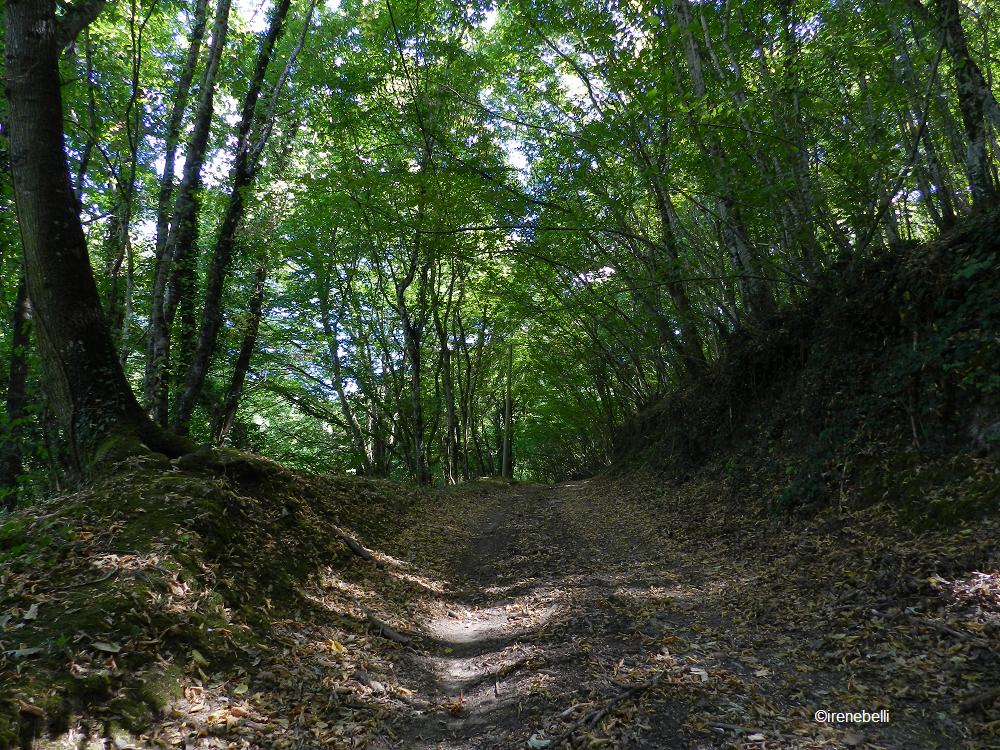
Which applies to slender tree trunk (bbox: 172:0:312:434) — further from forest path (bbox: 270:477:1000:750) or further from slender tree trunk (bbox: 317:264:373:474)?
slender tree trunk (bbox: 317:264:373:474)

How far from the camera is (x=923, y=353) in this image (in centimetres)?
554

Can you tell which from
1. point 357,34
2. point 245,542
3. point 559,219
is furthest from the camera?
point 357,34

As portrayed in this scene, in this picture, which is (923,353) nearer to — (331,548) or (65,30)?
(331,548)

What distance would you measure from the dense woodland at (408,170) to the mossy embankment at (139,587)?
0.59 meters

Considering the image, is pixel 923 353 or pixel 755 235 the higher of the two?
pixel 755 235

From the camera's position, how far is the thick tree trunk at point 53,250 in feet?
15.1

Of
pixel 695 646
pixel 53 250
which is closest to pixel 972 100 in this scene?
pixel 695 646

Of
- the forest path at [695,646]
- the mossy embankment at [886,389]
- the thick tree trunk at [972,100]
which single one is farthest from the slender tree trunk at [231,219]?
the thick tree trunk at [972,100]

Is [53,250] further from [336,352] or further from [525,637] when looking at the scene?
[336,352]

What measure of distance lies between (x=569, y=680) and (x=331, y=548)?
3392mm

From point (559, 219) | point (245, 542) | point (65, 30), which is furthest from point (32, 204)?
point (559, 219)

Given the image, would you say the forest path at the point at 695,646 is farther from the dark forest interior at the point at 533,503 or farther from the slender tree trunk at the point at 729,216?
the slender tree trunk at the point at 729,216

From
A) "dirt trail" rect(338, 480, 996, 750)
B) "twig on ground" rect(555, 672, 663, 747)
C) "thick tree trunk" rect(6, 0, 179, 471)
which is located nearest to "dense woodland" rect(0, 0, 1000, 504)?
"thick tree trunk" rect(6, 0, 179, 471)

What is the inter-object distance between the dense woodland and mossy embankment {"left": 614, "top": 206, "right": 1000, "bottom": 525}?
668 millimetres
